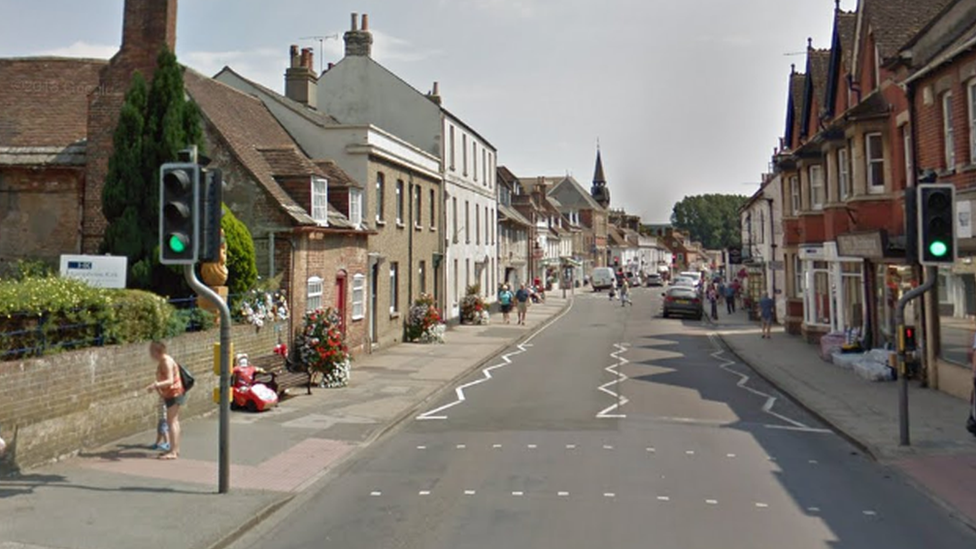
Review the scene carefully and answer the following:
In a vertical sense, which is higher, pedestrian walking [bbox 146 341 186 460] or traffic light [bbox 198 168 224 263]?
traffic light [bbox 198 168 224 263]

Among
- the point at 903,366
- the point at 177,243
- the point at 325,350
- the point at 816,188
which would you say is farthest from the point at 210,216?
the point at 816,188

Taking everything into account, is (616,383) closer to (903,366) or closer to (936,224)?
(903,366)

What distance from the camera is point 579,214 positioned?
4124 inches

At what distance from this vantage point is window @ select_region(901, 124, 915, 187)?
18.3 m

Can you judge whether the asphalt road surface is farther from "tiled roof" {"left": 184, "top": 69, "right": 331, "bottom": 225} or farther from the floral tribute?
the floral tribute

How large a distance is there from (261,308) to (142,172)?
12.2 feet

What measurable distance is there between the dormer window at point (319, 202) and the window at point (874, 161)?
14531 millimetres

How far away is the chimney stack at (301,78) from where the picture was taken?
101ft

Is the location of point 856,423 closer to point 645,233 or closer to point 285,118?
point 285,118

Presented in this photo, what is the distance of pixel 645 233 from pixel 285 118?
129448mm

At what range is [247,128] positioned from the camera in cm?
2217

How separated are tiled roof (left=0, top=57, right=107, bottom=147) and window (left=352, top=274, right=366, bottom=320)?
26.8ft

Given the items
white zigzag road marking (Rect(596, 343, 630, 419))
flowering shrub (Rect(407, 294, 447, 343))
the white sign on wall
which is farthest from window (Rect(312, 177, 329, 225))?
white zigzag road marking (Rect(596, 343, 630, 419))

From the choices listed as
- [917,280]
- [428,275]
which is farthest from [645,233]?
[917,280]
